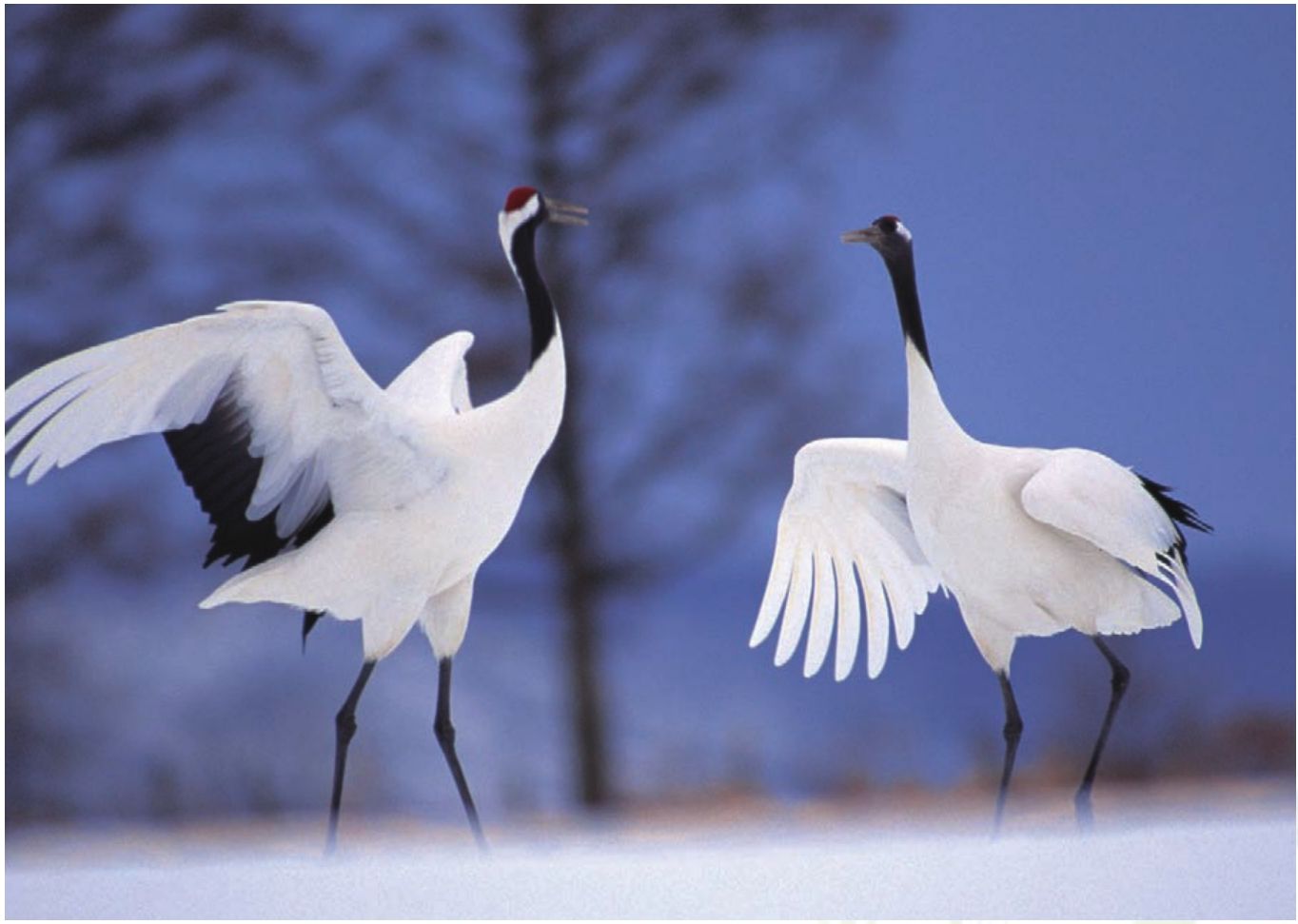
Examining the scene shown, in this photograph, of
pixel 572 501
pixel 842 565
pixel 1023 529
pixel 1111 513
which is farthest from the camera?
pixel 572 501

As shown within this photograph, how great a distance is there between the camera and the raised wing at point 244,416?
108 inches

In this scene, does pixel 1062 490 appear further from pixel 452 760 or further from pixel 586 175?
pixel 586 175

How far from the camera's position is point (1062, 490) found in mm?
2764

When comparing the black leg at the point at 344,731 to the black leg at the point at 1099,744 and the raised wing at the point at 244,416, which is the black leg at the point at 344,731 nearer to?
the raised wing at the point at 244,416

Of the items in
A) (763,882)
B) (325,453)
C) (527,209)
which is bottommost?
(763,882)

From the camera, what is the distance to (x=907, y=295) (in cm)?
296

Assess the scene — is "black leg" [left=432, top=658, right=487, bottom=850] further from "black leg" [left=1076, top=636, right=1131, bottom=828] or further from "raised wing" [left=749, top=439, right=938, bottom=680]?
"black leg" [left=1076, top=636, right=1131, bottom=828]

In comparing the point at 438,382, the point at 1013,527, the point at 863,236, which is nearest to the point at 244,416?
the point at 438,382

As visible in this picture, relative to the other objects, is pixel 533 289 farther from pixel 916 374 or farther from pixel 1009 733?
pixel 1009 733

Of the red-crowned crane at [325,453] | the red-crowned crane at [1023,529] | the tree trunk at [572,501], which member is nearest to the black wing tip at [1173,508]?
the red-crowned crane at [1023,529]

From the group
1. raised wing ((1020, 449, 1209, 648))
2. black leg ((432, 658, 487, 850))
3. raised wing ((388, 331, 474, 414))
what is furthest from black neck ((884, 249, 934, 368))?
black leg ((432, 658, 487, 850))

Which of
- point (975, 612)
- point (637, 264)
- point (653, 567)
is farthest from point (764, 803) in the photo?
point (975, 612)

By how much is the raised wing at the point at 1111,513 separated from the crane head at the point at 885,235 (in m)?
0.42

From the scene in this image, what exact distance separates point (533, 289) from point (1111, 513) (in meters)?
0.95
